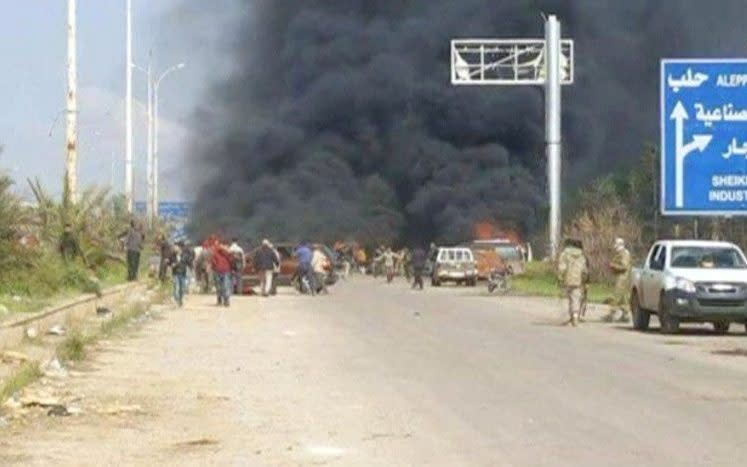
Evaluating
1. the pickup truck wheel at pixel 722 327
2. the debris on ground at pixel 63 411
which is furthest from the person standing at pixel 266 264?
the debris on ground at pixel 63 411

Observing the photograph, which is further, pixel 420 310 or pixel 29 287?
pixel 420 310

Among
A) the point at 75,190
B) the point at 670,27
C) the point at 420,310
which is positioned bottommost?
the point at 420,310

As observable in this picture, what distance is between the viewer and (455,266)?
67812 millimetres

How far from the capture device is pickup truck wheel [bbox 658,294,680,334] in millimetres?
30734

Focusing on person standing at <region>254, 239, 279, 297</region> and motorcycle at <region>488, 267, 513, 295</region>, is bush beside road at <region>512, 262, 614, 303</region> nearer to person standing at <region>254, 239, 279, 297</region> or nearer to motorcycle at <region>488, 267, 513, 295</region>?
motorcycle at <region>488, 267, 513, 295</region>

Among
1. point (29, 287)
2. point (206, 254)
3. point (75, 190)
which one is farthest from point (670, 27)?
point (29, 287)

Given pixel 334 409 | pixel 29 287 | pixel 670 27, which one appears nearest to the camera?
pixel 334 409

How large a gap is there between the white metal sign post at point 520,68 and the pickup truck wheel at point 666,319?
2767 cm

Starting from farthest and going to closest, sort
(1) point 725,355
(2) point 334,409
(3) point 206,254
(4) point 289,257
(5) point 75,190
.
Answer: (4) point 289,257
(3) point 206,254
(5) point 75,190
(1) point 725,355
(2) point 334,409

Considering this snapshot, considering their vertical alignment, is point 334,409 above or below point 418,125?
below

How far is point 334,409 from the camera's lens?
16734mm

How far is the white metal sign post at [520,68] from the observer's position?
59.6 m

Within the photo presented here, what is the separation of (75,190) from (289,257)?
15.3 meters

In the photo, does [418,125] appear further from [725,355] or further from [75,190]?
[725,355]
